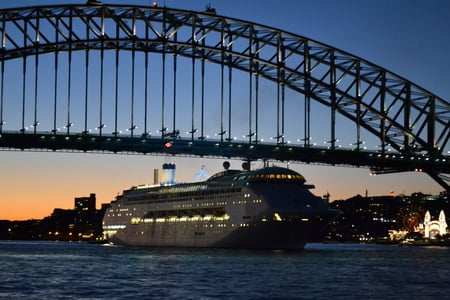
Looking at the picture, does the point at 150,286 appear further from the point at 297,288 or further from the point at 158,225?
the point at 158,225

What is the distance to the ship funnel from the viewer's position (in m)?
113

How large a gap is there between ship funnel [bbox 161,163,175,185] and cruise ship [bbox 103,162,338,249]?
686 centimetres

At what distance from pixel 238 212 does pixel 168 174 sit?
27.8 m

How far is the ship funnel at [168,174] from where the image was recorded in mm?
113250

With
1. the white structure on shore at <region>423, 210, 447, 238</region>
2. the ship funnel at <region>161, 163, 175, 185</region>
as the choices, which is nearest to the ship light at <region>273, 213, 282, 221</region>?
the ship funnel at <region>161, 163, 175, 185</region>

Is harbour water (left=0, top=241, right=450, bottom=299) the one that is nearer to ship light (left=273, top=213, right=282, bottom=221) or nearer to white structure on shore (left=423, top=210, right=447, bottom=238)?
ship light (left=273, top=213, right=282, bottom=221)

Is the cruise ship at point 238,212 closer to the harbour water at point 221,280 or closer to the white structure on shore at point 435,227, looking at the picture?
the harbour water at point 221,280

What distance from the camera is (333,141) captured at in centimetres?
9250

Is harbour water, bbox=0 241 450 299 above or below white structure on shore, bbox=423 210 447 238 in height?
below

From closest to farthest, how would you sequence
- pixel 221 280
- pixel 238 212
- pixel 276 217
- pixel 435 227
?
pixel 221 280 → pixel 276 217 → pixel 238 212 → pixel 435 227

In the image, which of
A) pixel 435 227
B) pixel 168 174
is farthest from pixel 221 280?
pixel 435 227

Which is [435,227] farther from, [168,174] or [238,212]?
[238,212]

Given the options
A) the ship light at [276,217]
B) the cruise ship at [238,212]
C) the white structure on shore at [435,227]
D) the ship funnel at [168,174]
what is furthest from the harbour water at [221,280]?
the white structure on shore at [435,227]

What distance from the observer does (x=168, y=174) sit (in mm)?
113875
